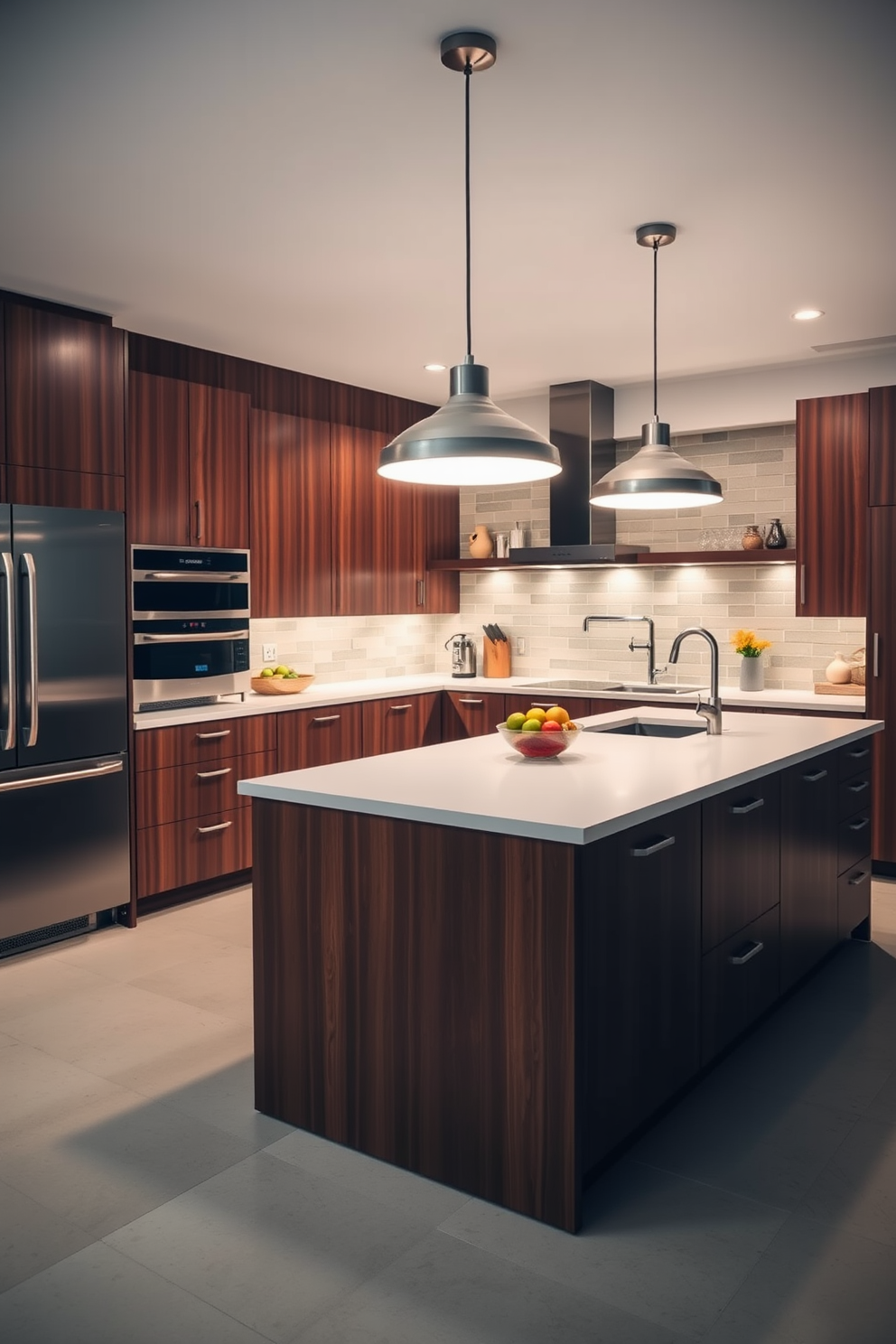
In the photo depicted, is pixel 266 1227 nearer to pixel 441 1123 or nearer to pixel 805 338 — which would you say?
pixel 441 1123

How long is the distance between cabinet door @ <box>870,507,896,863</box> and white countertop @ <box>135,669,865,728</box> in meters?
0.15

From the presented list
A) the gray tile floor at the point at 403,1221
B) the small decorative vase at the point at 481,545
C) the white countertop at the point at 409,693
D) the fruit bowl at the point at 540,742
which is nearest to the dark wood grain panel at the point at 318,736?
the white countertop at the point at 409,693

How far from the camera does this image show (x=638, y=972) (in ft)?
8.20

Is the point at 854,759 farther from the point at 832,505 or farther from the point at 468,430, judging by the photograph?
the point at 468,430

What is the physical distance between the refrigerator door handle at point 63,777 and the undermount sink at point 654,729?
6.42 ft

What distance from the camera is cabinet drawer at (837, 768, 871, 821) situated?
155 inches

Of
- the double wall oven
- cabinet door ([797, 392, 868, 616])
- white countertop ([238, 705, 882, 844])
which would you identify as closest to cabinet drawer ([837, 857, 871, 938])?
white countertop ([238, 705, 882, 844])

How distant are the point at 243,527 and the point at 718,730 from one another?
2.58 m

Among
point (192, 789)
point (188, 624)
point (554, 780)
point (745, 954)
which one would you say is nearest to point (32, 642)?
point (188, 624)

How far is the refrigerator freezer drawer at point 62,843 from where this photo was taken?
400 cm

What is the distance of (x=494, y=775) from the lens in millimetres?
2881

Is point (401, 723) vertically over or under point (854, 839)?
over

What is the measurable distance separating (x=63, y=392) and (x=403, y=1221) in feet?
10.6

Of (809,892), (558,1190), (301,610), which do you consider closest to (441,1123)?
(558,1190)
